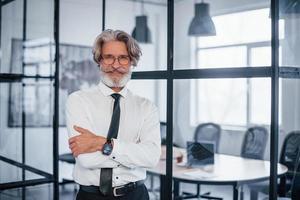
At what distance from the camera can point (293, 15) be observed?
6.64ft

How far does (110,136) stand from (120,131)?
0.11 metres

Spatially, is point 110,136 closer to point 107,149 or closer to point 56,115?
point 107,149

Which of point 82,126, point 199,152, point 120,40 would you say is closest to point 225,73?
point 120,40

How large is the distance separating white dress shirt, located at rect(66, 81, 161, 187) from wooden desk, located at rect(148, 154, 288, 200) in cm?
114

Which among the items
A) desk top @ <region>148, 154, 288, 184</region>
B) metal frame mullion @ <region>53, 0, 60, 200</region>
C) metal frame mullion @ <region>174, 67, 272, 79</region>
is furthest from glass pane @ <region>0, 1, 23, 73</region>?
metal frame mullion @ <region>174, 67, 272, 79</region>

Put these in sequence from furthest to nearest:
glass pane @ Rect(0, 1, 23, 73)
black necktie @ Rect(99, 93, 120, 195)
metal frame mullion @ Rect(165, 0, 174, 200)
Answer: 1. glass pane @ Rect(0, 1, 23, 73)
2. metal frame mullion @ Rect(165, 0, 174, 200)
3. black necktie @ Rect(99, 93, 120, 195)

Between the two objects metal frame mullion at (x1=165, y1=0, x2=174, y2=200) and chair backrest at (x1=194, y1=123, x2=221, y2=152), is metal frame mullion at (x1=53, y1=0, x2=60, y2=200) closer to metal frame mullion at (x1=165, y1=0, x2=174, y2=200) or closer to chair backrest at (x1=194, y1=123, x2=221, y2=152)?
metal frame mullion at (x1=165, y1=0, x2=174, y2=200)

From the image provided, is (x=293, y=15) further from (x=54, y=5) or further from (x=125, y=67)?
(x=54, y=5)

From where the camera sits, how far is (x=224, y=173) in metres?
3.75

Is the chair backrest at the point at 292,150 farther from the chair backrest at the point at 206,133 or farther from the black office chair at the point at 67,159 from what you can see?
the black office chair at the point at 67,159

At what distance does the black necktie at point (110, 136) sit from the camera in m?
2.00

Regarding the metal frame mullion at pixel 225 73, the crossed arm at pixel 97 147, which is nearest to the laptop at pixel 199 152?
the metal frame mullion at pixel 225 73

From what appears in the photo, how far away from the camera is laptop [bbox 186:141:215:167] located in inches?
118

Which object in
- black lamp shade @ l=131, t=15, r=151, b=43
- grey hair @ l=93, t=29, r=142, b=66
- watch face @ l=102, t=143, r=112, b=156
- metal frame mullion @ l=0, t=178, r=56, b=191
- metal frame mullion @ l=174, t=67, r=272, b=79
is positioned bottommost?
metal frame mullion @ l=0, t=178, r=56, b=191
